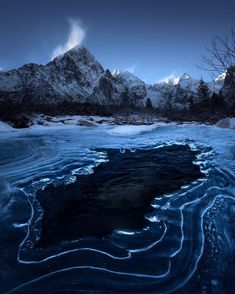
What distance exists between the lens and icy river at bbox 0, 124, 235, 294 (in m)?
1.89

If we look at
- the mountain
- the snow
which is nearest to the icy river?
the snow

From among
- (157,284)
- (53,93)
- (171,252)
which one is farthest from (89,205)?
(53,93)

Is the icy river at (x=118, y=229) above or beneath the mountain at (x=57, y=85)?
beneath

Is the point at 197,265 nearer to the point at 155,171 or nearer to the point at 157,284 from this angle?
the point at 157,284

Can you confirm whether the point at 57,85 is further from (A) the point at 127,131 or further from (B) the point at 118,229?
(B) the point at 118,229

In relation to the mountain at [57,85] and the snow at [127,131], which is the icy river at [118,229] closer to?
the snow at [127,131]

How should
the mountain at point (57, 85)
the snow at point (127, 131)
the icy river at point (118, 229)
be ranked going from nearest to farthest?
the icy river at point (118, 229), the snow at point (127, 131), the mountain at point (57, 85)

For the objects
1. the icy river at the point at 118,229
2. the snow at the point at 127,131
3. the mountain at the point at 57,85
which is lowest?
the icy river at the point at 118,229

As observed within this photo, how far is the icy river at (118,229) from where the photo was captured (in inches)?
74.5

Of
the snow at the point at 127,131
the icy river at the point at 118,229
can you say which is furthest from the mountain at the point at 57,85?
the icy river at the point at 118,229

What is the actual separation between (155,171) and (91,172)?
1181 millimetres

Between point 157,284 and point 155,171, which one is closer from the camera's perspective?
point 157,284

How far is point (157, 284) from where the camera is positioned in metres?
1.85

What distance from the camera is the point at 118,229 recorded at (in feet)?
8.66
